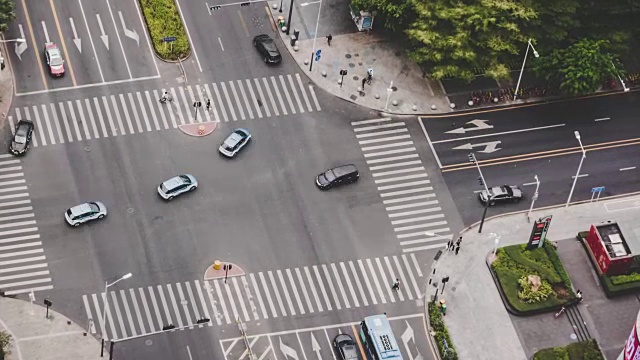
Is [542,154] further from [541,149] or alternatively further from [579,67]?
[579,67]

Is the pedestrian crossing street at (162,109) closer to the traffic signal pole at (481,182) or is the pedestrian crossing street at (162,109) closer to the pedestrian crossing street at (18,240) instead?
the pedestrian crossing street at (18,240)

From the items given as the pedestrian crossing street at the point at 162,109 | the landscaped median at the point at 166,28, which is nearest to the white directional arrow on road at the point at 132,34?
the landscaped median at the point at 166,28

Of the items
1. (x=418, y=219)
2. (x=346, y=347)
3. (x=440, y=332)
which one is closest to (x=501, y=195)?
(x=418, y=219)

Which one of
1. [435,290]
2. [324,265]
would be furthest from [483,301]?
[324,265]

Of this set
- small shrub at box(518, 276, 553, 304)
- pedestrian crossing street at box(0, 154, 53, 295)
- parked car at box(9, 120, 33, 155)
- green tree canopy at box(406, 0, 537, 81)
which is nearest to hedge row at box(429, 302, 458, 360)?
small shrub at box(518, 276, 553, 304)

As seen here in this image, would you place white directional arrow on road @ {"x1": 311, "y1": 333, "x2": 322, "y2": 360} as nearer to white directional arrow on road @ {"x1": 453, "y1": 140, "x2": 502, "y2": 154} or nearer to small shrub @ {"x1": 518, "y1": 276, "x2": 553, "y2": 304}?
small shrub @ {"x1": 518, "y1": 276, "x2": 553, "y2": 304}

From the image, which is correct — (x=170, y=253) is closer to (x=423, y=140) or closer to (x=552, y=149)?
(x=423, y=140)
